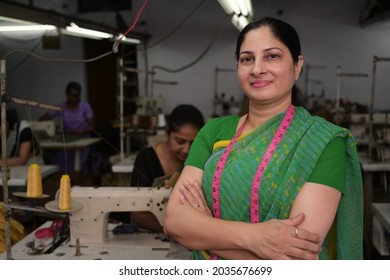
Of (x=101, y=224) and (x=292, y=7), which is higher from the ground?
(x=292, y=7)

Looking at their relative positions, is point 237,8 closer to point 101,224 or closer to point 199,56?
Answer: point 101,224

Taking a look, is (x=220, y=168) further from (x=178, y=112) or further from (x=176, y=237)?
(x=178, y=112)

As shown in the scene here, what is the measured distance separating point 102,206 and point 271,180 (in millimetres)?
895

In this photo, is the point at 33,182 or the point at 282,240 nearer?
the point at 282,240

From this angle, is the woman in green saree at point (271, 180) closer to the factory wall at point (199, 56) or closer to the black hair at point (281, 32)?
the black hair at point (281, 32)

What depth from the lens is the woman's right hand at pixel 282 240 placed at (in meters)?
1.12

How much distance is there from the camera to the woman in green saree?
1139 mm

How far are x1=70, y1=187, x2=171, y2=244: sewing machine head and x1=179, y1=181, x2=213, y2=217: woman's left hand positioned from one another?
567mm

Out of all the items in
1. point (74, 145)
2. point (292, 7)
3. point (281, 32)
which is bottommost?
point (74, 145)

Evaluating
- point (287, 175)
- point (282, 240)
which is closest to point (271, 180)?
point (287, 175)

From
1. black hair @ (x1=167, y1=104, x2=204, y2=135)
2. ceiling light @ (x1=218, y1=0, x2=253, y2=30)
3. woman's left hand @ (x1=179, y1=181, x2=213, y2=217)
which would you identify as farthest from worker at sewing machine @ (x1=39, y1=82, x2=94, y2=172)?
woman's left hand @ (x1=179, y1=181, x2=213, y2=217)

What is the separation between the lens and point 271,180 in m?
1.17

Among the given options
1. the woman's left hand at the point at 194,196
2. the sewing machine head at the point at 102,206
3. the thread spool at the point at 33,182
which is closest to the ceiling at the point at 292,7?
the sewing machine head at the point at 102,206
